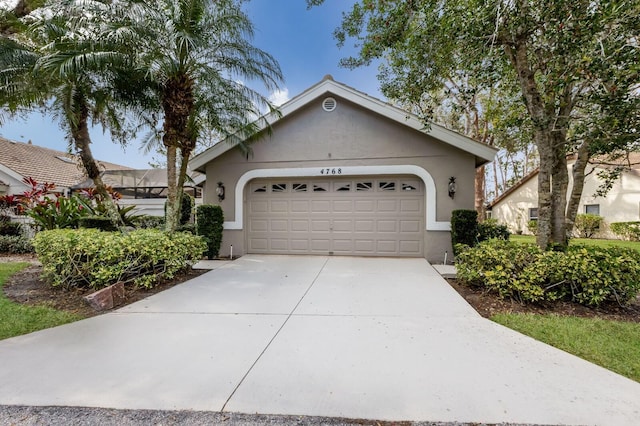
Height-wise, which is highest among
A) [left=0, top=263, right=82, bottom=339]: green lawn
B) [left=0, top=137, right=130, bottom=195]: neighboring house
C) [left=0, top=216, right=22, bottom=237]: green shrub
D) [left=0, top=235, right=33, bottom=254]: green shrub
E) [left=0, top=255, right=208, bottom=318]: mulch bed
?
[left=0, top=137, right=130, bottom=195]: neighboring house

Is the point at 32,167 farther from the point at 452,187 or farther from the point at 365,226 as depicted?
the point at 452,187

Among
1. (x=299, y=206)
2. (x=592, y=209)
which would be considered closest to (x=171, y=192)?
(x=299, y=206)

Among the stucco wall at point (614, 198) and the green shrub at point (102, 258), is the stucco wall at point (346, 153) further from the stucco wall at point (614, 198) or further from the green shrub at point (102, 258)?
the stucco wall at point (614, 198)

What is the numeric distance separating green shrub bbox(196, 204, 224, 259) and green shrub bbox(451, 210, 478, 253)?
7.00 meters

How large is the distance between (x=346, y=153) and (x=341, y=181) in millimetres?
904

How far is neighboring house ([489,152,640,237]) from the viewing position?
53.7ft

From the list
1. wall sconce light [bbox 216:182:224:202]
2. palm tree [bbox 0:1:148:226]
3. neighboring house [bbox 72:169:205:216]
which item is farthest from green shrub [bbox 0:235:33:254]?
wall sconce light [bbox 216:182:224:202]

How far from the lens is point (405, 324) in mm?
3914

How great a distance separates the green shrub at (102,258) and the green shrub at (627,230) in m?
22.5

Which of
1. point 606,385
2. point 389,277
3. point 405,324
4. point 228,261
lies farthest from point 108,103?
point 606,385

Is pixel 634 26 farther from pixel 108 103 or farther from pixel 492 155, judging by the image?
pixel 108 103

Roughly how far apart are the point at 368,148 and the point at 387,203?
1.83 meters

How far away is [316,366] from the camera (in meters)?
2.88

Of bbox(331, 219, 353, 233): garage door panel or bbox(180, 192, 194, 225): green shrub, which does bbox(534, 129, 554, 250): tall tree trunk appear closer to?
bbox(331, 219, 353, 233): garage door panel
